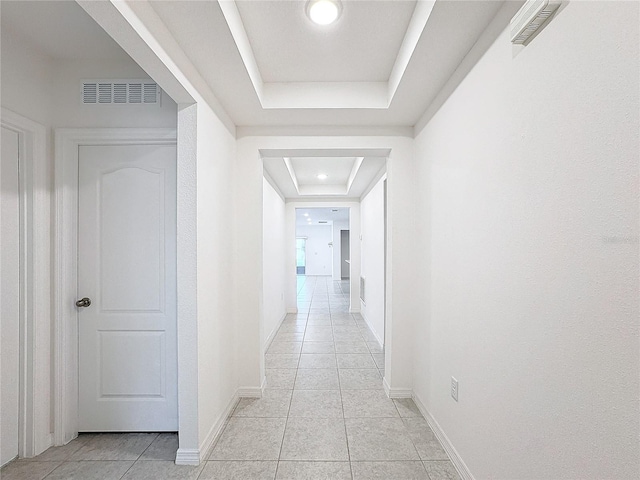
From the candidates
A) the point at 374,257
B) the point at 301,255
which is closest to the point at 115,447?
the point at 374,257

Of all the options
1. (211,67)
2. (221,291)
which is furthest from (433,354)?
(211,67)

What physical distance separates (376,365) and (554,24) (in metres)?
3.19

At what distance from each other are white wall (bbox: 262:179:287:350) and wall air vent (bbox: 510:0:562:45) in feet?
9.52

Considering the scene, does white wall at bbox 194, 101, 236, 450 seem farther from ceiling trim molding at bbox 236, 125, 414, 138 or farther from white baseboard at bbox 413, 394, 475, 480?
white baseboard at bbox 413, 394, 475, 480

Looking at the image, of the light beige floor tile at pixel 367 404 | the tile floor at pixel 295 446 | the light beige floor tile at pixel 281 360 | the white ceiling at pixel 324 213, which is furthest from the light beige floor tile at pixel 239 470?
the white ceiling at pixel 324 213

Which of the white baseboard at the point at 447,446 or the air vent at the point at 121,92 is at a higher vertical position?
the air vent at the point at 121,92

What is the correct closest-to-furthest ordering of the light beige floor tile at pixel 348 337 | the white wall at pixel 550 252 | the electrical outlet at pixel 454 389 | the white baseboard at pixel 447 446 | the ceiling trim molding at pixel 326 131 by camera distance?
the white wall at pixel 550 252, the white baseboard at pixel 447 446, the electrical outlet at pixel 454 389, the ceiling trim molding at pixel 326 131, the light beige floor tile at pixel 348 337

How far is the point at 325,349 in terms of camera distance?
3.92m

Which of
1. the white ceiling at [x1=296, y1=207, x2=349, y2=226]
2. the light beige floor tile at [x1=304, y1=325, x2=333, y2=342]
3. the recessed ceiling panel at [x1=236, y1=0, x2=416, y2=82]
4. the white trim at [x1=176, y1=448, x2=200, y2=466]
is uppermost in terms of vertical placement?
the recessed ceiling panel at [x1=236, y1=0, x2=416, y2=82]

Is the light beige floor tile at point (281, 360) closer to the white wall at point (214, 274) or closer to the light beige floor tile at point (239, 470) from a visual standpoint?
the white wall at point (214, 274)

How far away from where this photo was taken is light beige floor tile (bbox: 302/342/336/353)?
3.86m

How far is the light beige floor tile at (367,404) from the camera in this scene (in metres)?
2.37

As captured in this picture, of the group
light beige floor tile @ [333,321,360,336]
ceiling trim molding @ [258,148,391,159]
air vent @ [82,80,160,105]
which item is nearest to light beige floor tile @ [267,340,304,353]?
light beige floor tile @ [333,321,360,336]

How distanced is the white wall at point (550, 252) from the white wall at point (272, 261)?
2543 millimetres
